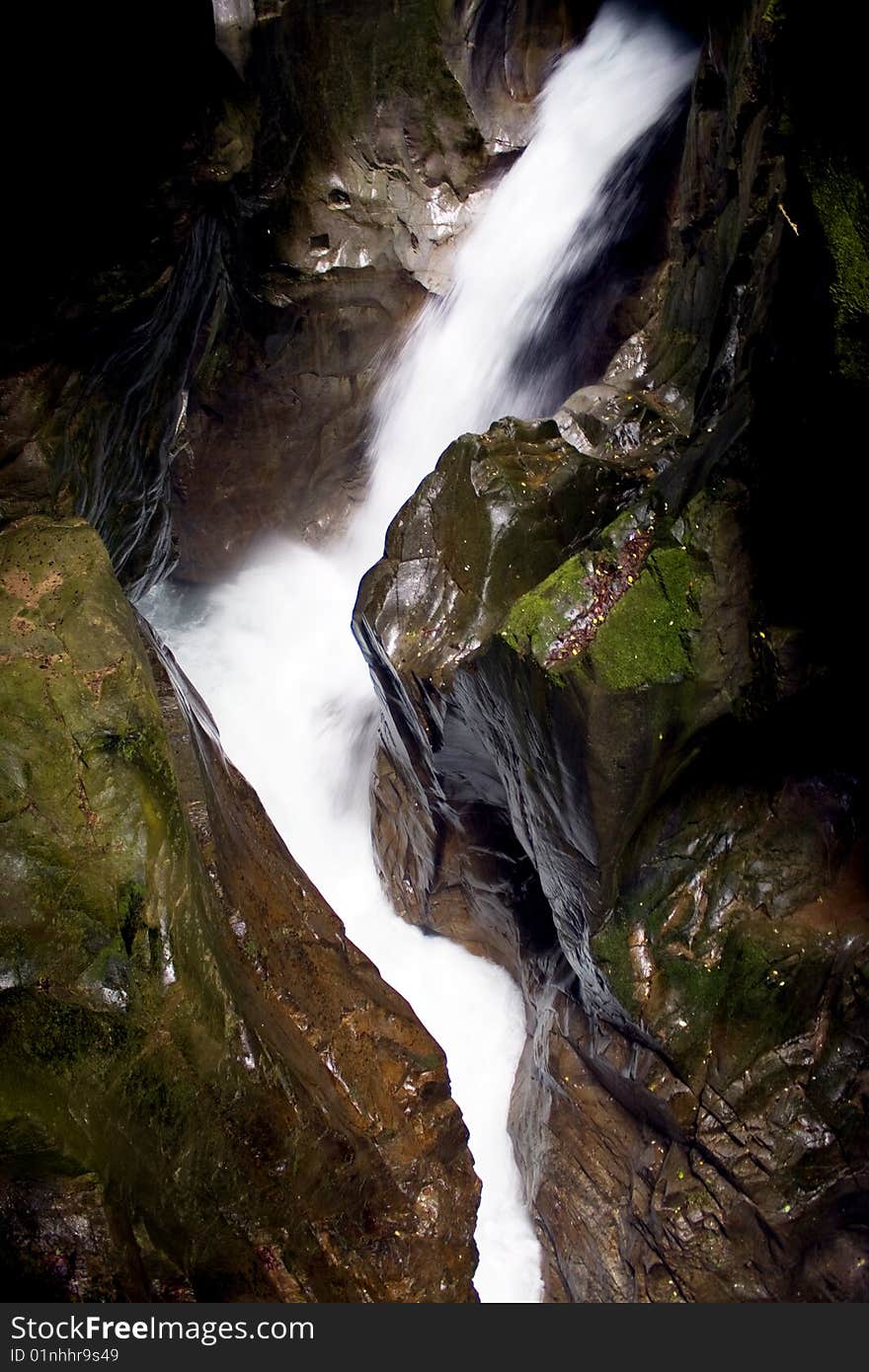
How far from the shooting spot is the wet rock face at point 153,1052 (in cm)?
245

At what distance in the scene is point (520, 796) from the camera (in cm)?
392

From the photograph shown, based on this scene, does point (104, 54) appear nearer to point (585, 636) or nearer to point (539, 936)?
point (585, 636)

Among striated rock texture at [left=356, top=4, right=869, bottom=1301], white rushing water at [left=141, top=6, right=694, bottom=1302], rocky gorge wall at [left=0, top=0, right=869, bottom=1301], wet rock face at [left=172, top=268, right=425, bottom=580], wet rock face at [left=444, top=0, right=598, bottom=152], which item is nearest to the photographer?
rocky gorge wall at [left=0, top=0, right=869, bottom=1301]

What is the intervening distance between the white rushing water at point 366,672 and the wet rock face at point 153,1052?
5.63ft

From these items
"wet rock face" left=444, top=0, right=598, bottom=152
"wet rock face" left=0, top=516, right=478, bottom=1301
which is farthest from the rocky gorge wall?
"wet rock face" left=444, top=0, right=598, bottom=152

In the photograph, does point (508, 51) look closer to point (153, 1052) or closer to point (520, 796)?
point (520, 796)

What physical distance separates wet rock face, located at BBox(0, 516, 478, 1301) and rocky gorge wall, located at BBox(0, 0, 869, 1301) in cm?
1

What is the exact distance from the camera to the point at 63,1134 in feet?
7.91

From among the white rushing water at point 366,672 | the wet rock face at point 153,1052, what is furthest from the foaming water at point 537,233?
the wet rock face at point 153,1052

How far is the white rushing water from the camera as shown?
5219mm

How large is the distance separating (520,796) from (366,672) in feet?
9.08

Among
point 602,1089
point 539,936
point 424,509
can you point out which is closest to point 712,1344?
point 602,1089

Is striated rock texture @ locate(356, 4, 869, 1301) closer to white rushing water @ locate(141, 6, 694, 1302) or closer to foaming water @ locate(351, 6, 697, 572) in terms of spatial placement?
white rushing water @ locate(141, 6, 694, 1302)

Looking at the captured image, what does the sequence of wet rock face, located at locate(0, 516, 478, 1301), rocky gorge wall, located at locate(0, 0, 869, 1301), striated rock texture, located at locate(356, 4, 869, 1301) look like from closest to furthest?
wet rock face, located at locate(0, 516, 478, 1301), rocky gorge wall, located at locate(0, 0, 869, 1301), striated rock texture, located at locate(356, 4, 869, 1301)
